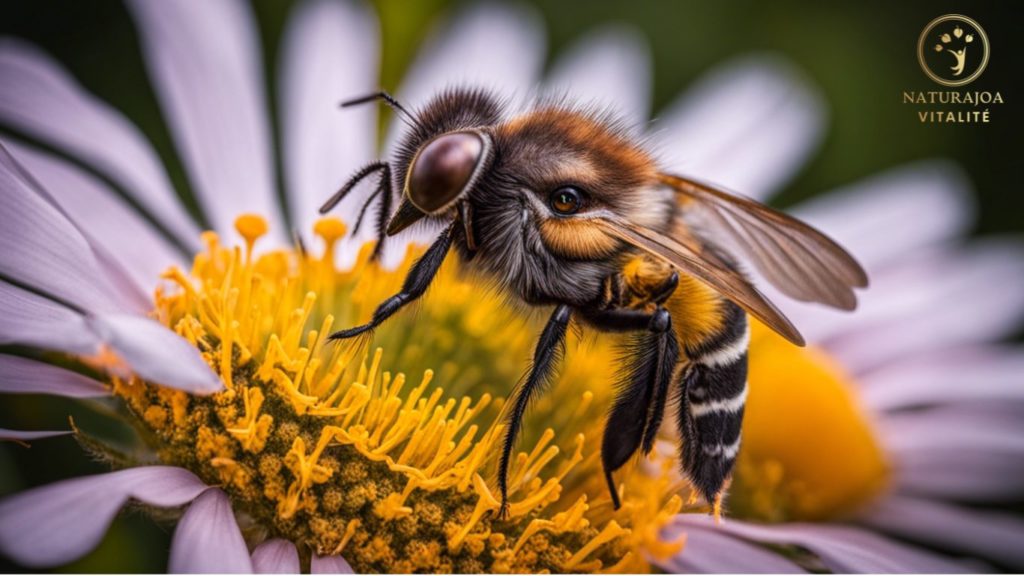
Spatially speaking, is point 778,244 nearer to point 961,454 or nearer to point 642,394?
point 642,394

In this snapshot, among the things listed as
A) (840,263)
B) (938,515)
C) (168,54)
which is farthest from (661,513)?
(168,54)

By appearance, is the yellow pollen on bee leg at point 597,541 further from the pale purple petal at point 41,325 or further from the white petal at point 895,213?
the white petal at point 895,213

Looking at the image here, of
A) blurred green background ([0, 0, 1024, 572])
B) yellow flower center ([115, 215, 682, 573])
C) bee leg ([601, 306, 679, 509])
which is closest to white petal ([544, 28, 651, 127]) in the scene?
blurred green background ([0, 0, 1024, 572])

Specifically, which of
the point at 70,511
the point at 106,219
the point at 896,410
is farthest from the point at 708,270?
the point at 896,410

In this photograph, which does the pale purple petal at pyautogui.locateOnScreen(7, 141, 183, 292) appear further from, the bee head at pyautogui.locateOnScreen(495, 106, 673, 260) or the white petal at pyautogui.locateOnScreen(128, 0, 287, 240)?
the bee head at pyautogui.locateOnScreen(495, 106, 673, 260)

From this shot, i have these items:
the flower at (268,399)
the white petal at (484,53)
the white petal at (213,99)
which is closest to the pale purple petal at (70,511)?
the flower at (268,399)
